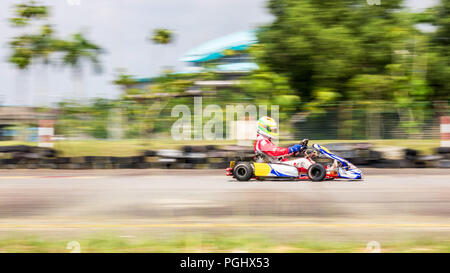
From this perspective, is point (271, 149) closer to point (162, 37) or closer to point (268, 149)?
point (268, 149)

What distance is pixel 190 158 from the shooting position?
13.4 metres

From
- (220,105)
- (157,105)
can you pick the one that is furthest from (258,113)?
(157,105)

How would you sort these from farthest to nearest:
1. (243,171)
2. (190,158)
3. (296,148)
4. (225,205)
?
(190,158) < (243,171) < (296,148) < (225,205)

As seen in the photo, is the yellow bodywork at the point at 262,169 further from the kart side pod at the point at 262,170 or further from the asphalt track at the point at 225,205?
the asphalt track at the point at 225,205

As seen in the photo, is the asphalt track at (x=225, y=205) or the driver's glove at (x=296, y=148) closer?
the asphalt track at (x=225, y=205)

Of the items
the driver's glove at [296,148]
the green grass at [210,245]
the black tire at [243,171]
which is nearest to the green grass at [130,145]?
the black tire at [243,171]

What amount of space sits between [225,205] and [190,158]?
625 centimetres

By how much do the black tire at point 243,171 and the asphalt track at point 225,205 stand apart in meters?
0.20

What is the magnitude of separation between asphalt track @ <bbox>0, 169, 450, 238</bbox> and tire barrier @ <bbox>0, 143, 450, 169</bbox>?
7.16 feet

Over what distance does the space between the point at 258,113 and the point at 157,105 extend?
2.87m

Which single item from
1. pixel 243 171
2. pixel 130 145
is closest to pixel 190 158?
pixel 130 145

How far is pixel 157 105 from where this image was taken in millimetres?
15312

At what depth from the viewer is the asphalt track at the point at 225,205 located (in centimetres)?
591

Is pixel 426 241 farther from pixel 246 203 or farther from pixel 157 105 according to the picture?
pixel 157 105
